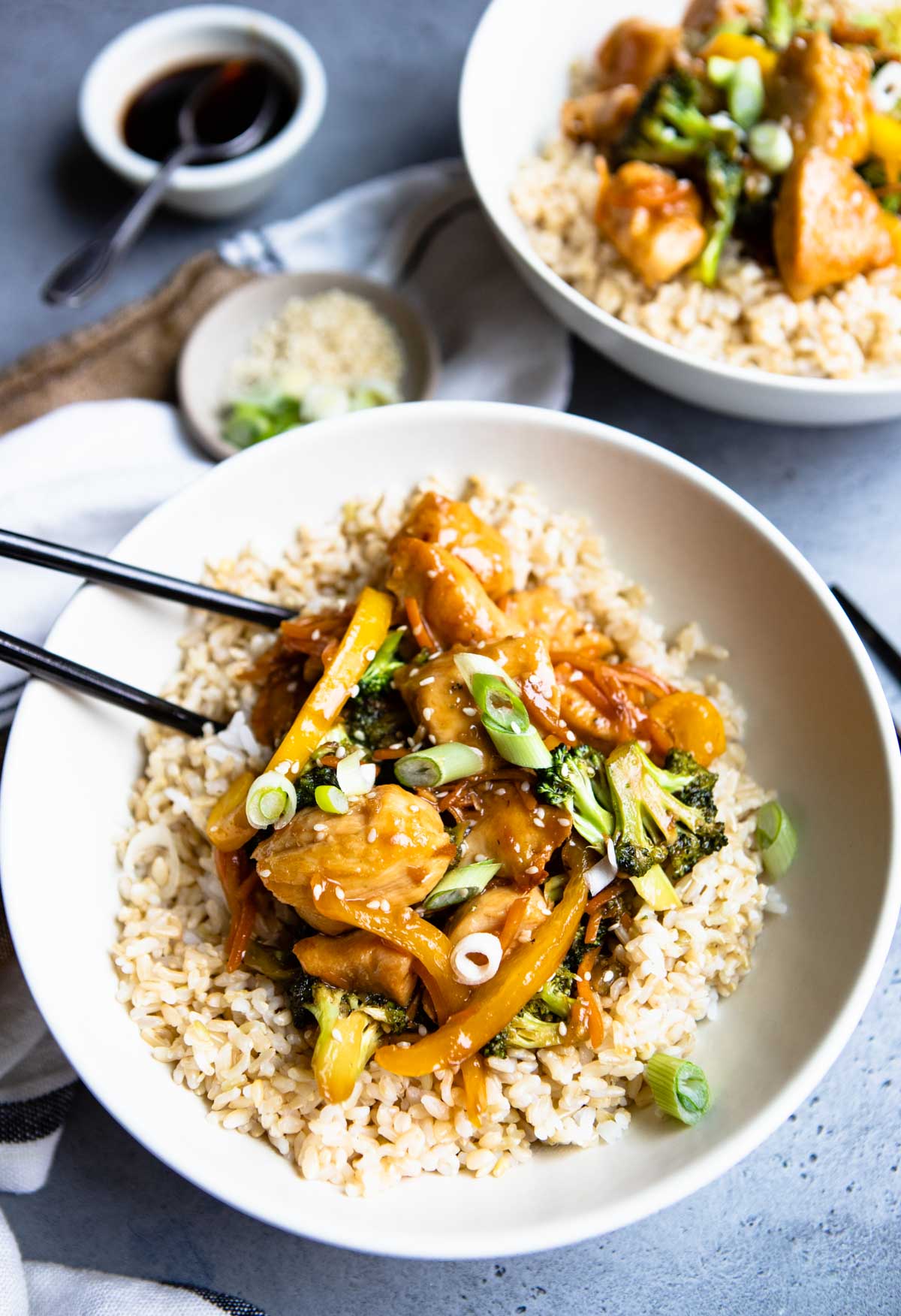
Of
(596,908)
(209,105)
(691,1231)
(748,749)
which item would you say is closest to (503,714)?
(596,908)

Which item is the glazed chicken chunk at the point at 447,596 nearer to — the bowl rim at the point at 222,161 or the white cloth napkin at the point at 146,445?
the white cloth napkin at the point at 146,445

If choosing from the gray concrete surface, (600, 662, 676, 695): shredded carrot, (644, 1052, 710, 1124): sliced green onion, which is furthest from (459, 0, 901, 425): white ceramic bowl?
(644, 1052, 710, 1124): sliced green onion

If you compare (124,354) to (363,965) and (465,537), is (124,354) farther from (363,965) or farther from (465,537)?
(363,965)

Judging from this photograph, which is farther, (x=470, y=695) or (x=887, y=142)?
(x=887, y=142)

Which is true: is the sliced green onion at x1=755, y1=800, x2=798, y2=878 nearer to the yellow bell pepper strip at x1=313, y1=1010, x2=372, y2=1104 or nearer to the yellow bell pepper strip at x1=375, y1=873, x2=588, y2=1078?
the yellow bell pepper strip at x1=375, y1=873, x2=588, y2=1078

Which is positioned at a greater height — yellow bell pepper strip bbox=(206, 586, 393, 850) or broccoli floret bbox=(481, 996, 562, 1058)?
yellow bell pepper strip bbox=(206, 586, 393, 850)

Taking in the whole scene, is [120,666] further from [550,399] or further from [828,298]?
[828,298]
